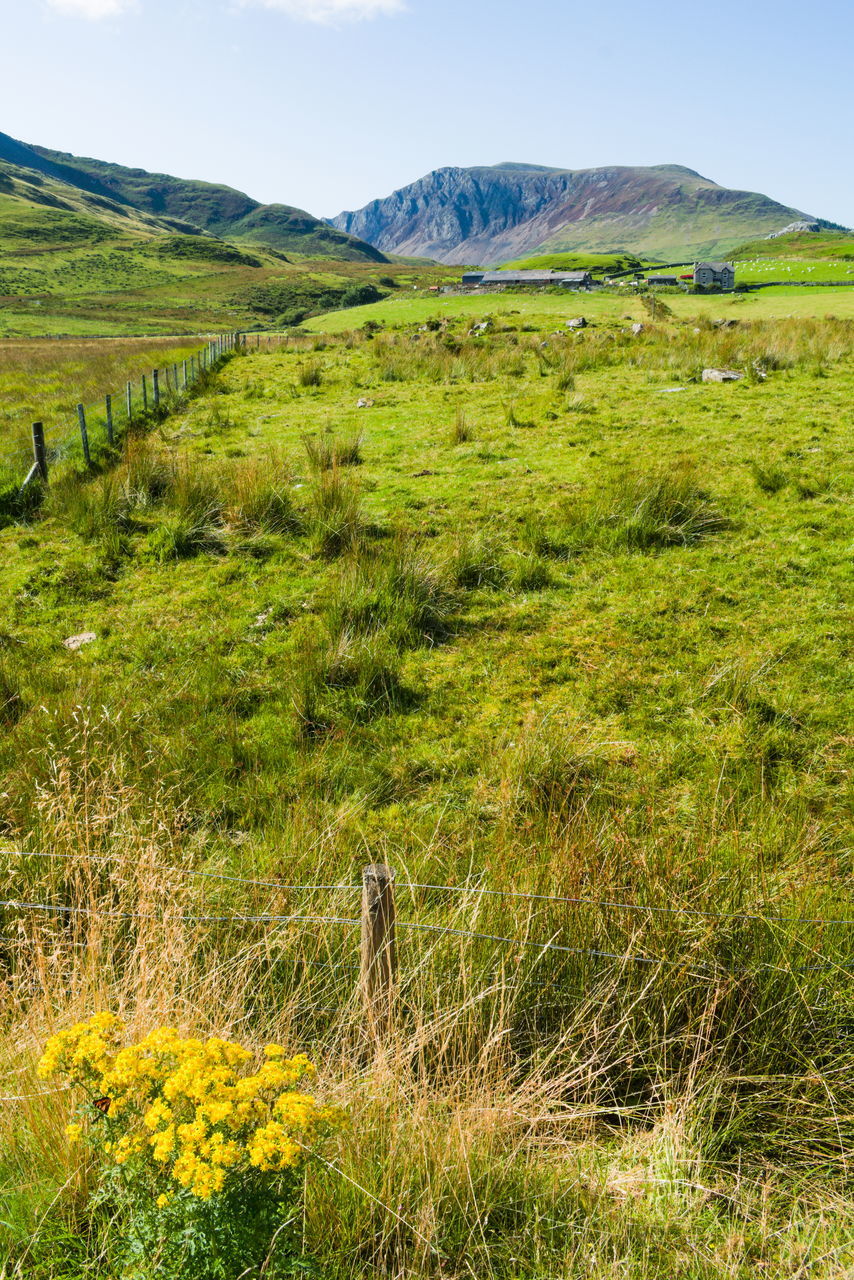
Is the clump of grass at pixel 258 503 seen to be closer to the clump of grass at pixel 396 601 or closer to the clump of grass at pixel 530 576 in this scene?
the clump of grass at pixel 396 601

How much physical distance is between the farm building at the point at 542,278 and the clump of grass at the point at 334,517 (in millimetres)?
58987

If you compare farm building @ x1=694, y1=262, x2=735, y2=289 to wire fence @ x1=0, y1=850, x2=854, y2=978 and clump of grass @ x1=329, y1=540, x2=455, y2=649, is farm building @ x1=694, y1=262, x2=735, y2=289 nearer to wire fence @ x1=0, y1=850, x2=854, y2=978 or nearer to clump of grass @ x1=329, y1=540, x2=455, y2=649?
clump of grass @ x1=329, y1=540, x2=455, y2=649

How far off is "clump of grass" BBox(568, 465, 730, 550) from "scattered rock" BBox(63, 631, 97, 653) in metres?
5.13

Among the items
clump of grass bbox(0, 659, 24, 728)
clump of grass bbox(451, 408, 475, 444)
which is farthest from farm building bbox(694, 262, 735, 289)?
clump of grass bbox(0, 659, 24, 728)

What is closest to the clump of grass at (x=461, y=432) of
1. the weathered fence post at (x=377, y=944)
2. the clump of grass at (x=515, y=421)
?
the clump of grass at (x=515, y=421)

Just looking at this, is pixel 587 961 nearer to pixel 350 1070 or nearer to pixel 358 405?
pixel 350 1070

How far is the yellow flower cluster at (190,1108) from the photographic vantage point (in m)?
1.78

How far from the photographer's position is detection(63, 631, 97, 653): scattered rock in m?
6.64

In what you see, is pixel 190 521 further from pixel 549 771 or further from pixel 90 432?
pixel 549 771

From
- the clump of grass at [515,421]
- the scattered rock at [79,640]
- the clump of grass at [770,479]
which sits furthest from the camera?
the clump of grass at [515,421]

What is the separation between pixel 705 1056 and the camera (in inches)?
106

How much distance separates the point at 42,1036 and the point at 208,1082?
3.80ft

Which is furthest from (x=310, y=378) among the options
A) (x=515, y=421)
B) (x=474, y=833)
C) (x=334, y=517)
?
(x=474, y=833)

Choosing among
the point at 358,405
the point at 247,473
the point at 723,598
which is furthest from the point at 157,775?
the point at 358,405
